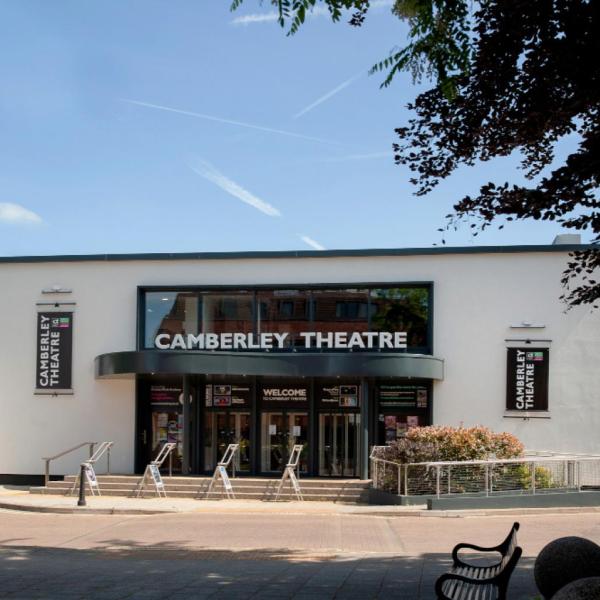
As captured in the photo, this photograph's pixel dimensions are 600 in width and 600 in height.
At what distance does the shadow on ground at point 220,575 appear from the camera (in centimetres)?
975

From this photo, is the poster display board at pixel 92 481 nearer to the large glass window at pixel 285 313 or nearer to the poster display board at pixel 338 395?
the large glass window at pixel 285 313

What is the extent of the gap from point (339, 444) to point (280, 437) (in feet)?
5.86

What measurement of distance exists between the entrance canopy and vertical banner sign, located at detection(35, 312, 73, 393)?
2.98 meters

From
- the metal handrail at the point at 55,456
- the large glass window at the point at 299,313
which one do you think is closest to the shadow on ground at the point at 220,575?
the metal handrail at the point at 55,456

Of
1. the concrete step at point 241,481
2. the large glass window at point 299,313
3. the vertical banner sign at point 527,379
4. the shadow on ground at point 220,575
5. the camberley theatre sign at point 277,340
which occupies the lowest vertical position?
the concrete step at point 241,481

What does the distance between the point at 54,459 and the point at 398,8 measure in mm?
23616

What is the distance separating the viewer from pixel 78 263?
96.6 feet

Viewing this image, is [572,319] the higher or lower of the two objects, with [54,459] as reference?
higher

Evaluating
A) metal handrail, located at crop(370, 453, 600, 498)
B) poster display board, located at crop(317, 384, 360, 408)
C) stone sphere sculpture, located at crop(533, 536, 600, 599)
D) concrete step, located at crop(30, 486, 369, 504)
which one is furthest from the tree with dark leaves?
poster display board, located at crop(317, 384, 360, 408)

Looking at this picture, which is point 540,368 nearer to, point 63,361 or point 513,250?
point 513,250

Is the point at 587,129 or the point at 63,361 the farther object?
the point at 63,361

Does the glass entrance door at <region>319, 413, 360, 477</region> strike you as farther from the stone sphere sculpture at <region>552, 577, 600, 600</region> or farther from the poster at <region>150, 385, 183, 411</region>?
the stone sphere sculpture at <region>552, 577, 600, 600</region>

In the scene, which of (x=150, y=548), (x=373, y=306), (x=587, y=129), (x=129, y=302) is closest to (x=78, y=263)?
(x=129, y=302)

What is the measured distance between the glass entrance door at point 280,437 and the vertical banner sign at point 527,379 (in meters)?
6.02
